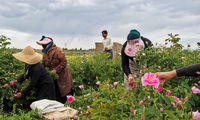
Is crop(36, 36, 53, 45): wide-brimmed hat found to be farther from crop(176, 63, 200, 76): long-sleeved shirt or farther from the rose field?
crop(176, 63, 200, 76): long-sleeved shirt

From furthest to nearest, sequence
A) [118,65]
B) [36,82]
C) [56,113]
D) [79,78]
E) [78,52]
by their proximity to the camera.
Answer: [78,52], [118,65], [79,78], [36,82], [56,113]

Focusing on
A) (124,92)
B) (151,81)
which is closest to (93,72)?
(124,92)

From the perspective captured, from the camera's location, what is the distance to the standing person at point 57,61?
478 centimetres

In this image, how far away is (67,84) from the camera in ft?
16.7

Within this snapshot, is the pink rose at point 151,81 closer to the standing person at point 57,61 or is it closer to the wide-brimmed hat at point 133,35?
the wide-brimmed hat at point 133,35

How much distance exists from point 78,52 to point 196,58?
59.6 ft

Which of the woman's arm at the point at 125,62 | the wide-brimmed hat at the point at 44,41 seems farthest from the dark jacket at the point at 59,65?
the woman's arm at the point at 125,62

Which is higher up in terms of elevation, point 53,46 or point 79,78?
point 53,46

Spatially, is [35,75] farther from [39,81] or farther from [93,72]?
[93,72]

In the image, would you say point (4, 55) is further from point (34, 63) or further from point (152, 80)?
point (152, 80)

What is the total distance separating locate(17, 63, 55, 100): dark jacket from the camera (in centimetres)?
404

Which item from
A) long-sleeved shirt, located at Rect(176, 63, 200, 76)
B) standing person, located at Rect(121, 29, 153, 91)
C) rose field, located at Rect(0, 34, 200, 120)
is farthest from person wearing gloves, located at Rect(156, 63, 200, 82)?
standing person, located at Rect(121, 29, 153, 91)

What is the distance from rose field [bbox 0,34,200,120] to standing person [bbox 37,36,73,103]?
0.68 metres

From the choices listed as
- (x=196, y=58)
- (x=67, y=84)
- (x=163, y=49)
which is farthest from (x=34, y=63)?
(x=196, y=58)
